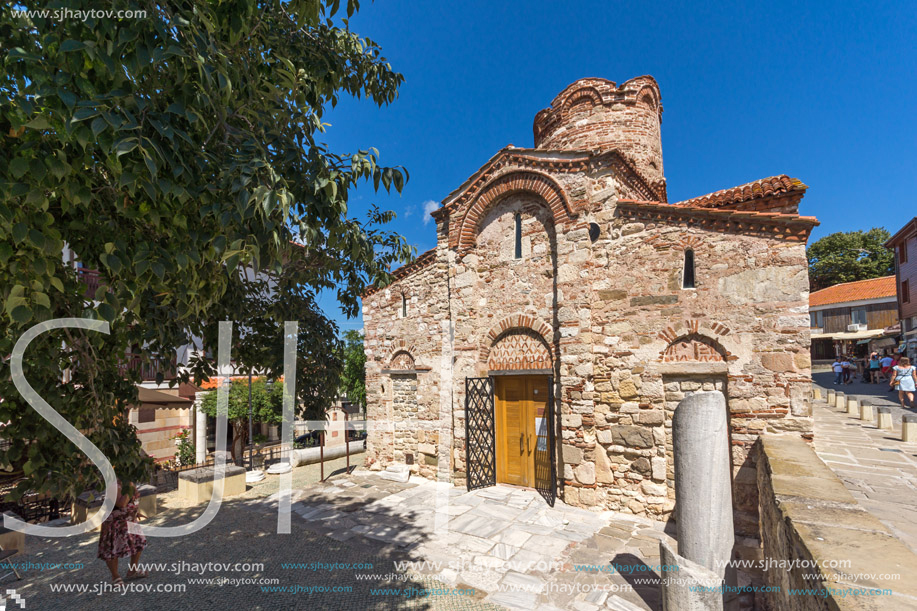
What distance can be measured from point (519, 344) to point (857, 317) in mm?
31709

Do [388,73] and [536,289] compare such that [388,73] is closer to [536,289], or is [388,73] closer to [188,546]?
[536,289]

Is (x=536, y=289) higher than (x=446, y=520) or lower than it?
higher

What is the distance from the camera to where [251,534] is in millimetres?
6879

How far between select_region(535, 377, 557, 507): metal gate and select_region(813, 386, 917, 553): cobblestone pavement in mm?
4145

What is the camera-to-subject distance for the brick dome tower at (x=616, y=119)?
1062 centimetres

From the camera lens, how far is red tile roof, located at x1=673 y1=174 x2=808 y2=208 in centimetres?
678

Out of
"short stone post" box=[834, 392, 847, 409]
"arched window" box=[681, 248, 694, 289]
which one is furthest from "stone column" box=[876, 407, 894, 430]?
"arched window" box=[681, 248, 694, 289]

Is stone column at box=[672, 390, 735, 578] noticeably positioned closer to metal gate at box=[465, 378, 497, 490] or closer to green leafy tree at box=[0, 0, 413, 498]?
green leafy tree at box=[0, 0, 413, 498]

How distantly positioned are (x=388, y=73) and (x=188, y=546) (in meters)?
7.44

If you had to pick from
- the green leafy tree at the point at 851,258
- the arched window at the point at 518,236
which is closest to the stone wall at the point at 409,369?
the arched window at the point at 518,236

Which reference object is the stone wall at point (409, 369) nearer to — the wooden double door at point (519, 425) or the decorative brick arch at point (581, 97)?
the wooden double door at point (519, 425)

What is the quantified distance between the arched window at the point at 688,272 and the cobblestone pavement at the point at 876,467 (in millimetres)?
3290

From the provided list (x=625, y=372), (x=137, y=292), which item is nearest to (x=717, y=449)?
(x=625, y=372)

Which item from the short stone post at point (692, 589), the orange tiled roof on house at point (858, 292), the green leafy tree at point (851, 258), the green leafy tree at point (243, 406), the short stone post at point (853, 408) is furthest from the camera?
the green leafy tree at point (851, 258)
